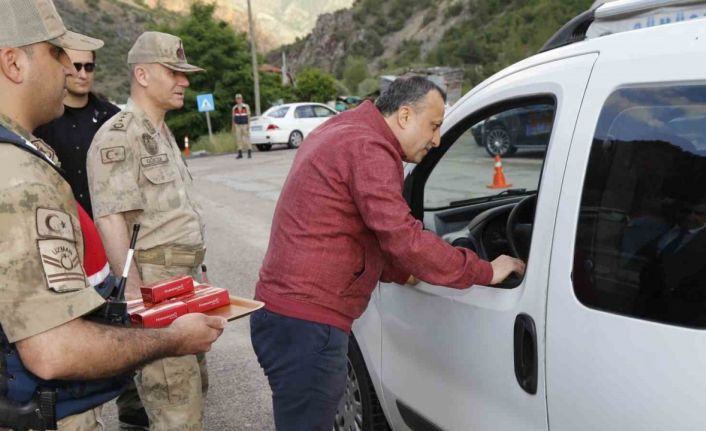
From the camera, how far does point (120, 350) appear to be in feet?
4.80

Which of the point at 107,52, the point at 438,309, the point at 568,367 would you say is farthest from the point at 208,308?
the point at 107,52

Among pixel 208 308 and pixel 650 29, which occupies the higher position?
pixel 650 29

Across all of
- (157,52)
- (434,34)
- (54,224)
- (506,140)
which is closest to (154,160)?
(157,52)

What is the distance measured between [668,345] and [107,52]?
70.4 meters

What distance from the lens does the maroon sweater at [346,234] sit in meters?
1.96

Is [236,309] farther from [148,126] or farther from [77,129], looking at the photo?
[77,129]

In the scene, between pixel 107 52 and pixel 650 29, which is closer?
pixel 650 29

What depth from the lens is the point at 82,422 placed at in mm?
1641

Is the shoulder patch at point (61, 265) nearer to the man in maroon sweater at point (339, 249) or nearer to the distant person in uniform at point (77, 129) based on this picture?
the man in maroon sweater at point (339, 249)

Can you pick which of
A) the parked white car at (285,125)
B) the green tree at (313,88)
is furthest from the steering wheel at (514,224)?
the green tree at (313,88)

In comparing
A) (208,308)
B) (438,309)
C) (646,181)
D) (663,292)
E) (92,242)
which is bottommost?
(438,309)

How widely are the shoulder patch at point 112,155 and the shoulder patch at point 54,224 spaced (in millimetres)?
1360

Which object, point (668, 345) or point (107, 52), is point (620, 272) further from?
point (107, 52)

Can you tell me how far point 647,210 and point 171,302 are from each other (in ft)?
4.13
